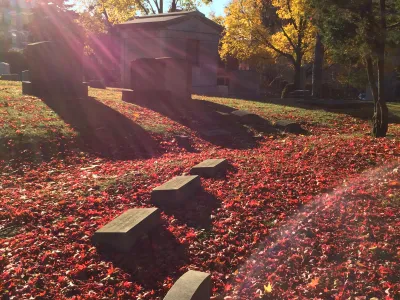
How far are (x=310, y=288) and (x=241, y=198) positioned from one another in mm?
2326

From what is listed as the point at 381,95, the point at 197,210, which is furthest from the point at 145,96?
the point at 197,210

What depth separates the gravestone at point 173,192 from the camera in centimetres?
592

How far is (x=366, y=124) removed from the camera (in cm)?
1529

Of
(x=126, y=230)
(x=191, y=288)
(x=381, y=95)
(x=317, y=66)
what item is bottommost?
(x=191, y=288)

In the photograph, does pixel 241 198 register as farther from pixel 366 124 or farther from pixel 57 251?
pixel 366 124

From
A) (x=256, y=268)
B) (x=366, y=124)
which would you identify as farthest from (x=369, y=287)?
(x=366, y=124)

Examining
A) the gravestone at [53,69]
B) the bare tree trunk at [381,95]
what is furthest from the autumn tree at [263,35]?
the gravestone at [53,69]

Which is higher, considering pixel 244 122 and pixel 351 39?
pixel 351 39

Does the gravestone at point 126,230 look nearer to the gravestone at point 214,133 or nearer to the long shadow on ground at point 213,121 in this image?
→ the long shadow on ground at point 213,121

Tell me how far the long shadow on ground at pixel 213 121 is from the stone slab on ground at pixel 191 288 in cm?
771

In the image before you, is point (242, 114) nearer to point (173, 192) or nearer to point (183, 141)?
point (183, 141)

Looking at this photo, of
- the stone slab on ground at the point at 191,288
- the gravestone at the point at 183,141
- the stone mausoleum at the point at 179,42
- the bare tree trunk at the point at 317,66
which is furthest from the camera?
the stone mausoleum at the point at 179,42

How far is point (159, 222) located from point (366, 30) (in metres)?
7.93

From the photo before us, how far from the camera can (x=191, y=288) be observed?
3.64 m
